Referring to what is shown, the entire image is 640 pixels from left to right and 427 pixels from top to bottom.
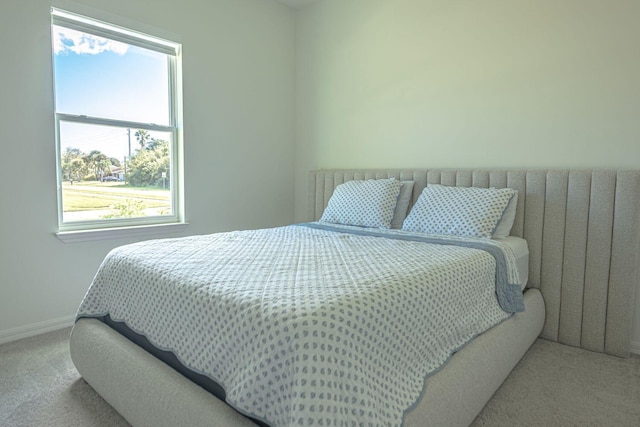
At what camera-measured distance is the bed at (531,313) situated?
1.37 meters

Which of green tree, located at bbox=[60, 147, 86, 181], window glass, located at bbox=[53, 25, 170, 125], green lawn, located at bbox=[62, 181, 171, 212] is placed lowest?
green lawn, located at bbox=[62, 181, 171, 212]

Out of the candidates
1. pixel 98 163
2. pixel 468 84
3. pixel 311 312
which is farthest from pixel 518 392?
pixel 98 163

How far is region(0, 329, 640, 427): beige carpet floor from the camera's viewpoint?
165 cm

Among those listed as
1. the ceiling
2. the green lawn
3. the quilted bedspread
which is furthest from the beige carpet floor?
the ceiling

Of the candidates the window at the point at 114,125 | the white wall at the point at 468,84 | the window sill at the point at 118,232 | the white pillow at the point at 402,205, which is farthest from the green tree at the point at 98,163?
the white pillow at the point at 402,205

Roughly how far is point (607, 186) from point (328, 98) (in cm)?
235

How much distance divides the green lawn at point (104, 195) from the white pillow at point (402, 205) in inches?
72.8

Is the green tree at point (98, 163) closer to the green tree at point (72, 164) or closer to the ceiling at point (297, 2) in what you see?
the green tree at point (72, 164)

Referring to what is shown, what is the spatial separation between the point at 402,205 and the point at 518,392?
1.44 meters

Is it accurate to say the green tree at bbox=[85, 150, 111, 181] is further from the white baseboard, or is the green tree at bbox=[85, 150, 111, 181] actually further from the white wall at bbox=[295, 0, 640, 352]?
the white wall at bbox=[295, 0, 640, 352]

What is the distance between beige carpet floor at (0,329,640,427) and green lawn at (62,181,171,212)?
94 centimetres

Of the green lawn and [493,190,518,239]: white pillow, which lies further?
the green lawn

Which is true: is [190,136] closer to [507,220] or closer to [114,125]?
[114,125]

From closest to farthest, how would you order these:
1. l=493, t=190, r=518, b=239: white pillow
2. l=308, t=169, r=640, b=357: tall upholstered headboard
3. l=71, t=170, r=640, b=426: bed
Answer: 1. l=71, t=170, r=640, b=426: bed
2. l=308, t=169, r=640, b=357: tall upholstered headboard
3. l=493, t=190, r=518, b=239: white pillow
